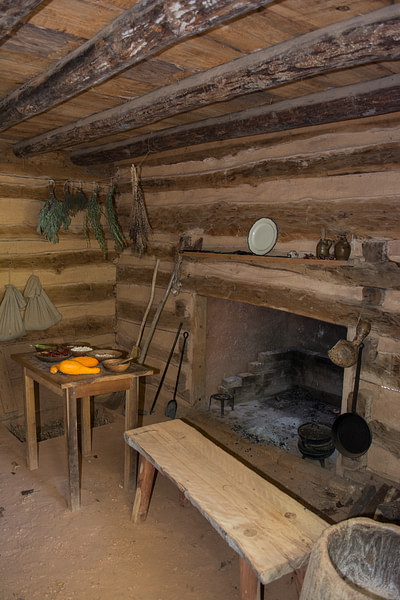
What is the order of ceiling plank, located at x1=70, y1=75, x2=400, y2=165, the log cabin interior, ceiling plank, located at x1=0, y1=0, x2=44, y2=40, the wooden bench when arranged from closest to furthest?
ceiling plank, located at x1=0, y1=0, x2=44, y2=40, the wooden bench, the log cabin interior, ceiling plank, located at x1=70, y1=75, x2=400, y2=165

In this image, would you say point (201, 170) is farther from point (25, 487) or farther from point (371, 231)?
point (25, 487)

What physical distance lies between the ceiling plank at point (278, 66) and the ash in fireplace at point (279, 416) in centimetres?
344

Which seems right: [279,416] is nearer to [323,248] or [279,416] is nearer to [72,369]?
[323,248]

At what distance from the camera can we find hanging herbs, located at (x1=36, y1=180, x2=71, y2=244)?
5500mm

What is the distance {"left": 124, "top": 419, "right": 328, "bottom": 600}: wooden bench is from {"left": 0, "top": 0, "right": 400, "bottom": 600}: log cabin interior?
72cm

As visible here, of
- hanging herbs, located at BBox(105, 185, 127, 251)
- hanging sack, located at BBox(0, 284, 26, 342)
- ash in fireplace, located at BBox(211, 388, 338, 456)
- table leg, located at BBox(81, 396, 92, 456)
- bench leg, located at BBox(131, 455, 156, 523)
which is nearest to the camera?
bench leg, located at BBox(131, 455, 156, 523)

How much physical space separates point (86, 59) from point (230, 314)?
3733 mm

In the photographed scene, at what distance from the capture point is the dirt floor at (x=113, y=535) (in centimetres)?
290

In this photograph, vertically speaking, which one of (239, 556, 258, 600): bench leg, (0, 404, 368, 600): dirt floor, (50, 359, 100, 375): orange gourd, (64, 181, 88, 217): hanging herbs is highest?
(64, 181, 88, 217): hanging herbs

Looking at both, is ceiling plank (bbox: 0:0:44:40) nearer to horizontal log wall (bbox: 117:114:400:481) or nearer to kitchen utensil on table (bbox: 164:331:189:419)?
horizontal log wall (bbox: 117:114:400:481)

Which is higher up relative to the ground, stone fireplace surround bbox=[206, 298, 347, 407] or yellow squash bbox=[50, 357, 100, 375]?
yellow squash bbox=[50, 357, 100, 375]

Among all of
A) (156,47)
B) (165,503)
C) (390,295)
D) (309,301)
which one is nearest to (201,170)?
(309,301)

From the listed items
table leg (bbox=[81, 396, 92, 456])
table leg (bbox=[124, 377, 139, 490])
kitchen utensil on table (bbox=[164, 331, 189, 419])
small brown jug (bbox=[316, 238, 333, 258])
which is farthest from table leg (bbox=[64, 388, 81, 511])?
small brown jug (bbox=[316, 238, 333, 258])

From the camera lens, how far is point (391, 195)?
338cm
